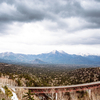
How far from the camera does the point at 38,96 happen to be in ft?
243

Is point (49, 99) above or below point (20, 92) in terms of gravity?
below

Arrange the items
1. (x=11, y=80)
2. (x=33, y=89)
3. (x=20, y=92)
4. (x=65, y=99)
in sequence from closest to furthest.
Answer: (x=20, y=92) → (x=33, y=89) → (x=65, y=99) → (x=11, y=80)

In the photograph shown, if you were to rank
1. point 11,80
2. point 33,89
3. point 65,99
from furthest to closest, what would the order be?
point 11,80
point 65,99
point 33,89

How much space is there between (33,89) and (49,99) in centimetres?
1371

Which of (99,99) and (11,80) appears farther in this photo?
(11,80)

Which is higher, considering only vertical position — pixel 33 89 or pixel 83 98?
pixel 33 89

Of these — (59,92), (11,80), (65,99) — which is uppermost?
(11,80)

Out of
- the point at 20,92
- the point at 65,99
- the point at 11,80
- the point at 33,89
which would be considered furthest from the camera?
the point at 11,80

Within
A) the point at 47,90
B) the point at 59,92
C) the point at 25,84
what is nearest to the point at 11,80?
the point at 25,84

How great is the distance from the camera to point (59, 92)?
73312 millimetres

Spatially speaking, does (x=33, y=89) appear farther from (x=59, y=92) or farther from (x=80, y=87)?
(x=80, y=87)

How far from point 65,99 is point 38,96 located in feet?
64.7

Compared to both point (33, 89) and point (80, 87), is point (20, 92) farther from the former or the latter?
point (80, 87)

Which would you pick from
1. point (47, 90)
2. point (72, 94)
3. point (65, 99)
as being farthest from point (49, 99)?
point (72, 94)
